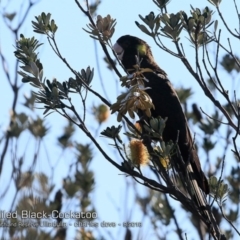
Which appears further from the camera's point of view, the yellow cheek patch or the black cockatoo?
the yellow cheek patch

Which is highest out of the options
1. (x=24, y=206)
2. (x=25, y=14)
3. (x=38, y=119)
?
(x=25, y=14)

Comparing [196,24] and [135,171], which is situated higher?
[196,24]

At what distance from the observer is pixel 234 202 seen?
15.4ft

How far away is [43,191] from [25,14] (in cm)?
344

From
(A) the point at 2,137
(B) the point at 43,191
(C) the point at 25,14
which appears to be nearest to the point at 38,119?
(A) the point at 2,137

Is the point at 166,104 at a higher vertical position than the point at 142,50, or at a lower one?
lower

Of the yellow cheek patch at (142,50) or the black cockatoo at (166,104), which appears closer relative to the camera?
the black cockatoo at (166,104)

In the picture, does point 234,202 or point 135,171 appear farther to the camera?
point 234,202

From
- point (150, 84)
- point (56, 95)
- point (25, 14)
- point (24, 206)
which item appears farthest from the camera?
point (25, 14)

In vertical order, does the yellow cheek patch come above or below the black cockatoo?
above

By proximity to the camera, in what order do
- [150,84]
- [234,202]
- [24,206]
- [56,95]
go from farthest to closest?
[150,84] → [234,202] → [56,95] → [24,206]

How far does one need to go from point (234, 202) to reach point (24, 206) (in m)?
→ 2.08

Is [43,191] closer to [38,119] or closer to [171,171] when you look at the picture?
[171,171]

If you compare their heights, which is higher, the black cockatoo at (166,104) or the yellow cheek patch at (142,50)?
the yellow cheek patch at (142,50)
